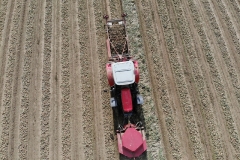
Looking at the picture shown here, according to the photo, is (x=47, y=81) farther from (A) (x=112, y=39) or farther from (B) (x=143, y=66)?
(B) (x=143, y=66)

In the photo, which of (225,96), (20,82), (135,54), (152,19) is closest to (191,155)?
(225,96)

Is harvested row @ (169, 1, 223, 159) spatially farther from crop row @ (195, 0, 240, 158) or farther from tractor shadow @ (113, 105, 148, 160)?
tractor shadow @ (113, 105, 148, 160)

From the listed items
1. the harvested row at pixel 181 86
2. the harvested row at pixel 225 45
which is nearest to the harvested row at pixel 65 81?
the harvested row at pixel 181 86

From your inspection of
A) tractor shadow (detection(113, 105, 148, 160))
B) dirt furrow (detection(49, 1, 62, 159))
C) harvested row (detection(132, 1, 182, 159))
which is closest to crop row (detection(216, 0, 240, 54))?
harvested row (detection(132, 1, 182, 159))

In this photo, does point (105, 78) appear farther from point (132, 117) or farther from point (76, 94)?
point (132, 117)

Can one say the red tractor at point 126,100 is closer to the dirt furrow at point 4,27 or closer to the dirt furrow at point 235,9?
the dirt furrow at point 4,27

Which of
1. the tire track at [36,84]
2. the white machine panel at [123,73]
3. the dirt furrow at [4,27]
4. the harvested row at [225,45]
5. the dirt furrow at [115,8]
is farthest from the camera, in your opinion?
the dirt furrow at [115,8]
